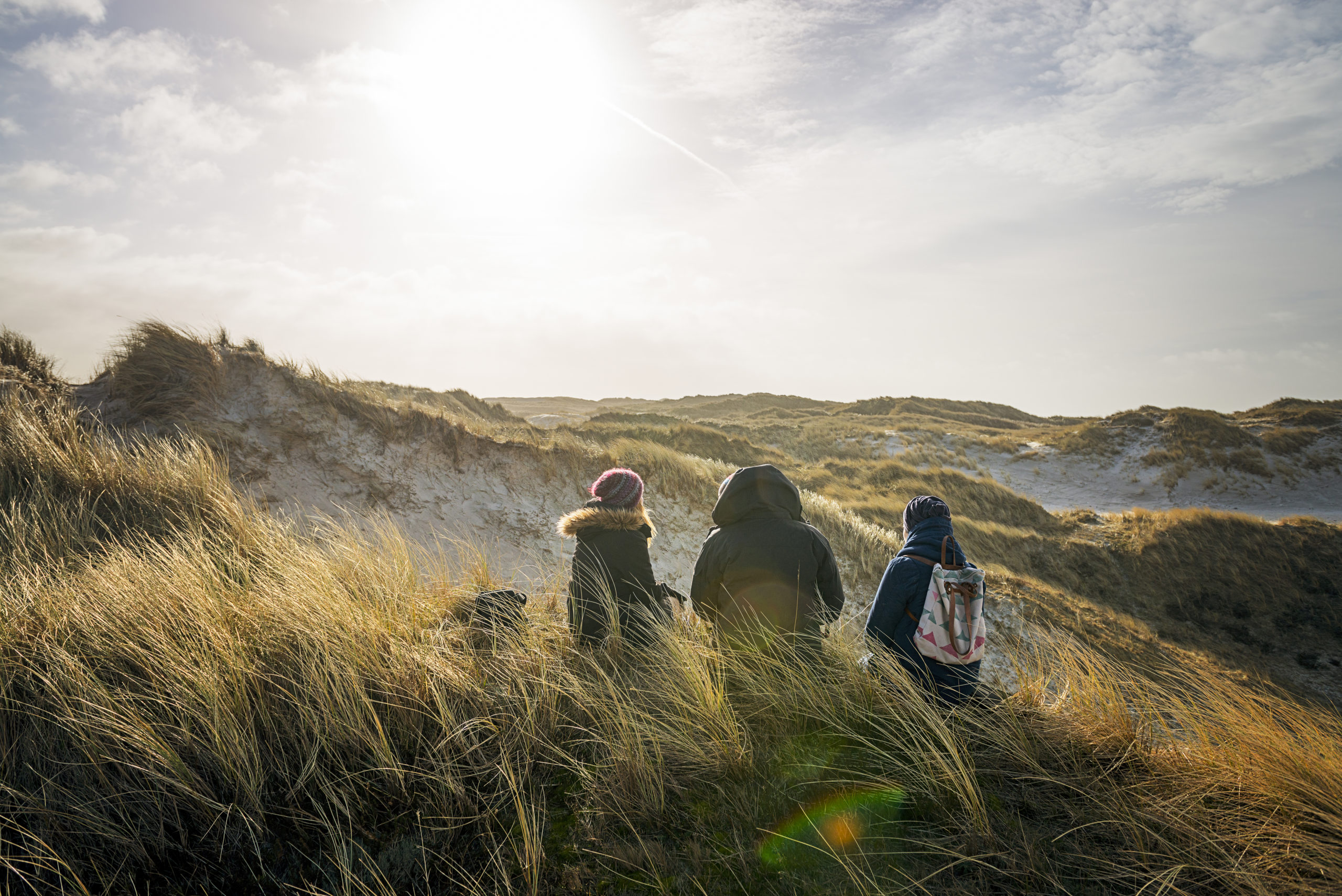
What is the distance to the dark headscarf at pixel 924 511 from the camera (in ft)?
12.1

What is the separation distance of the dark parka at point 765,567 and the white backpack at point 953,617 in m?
0.80

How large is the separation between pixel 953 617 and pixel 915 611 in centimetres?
24

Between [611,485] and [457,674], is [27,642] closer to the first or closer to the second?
[457,674]

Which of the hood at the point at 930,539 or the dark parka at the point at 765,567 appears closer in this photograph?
the hood at the point at 930,539

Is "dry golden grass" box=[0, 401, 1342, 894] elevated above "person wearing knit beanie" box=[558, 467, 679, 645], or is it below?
below

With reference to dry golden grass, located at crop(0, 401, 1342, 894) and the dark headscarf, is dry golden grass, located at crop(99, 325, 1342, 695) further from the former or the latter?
the dark headscarf

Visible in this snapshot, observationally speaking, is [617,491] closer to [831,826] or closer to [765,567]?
[765,567]

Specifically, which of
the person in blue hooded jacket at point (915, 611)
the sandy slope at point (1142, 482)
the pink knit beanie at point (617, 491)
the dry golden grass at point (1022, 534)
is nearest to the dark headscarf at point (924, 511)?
the person in blue hooded jacket at point (915, 611)

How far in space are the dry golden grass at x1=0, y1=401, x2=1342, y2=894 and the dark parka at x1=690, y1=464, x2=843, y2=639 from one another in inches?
12.6

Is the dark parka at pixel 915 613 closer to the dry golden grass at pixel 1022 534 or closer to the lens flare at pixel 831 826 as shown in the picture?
the lens flare at pixel 831 826

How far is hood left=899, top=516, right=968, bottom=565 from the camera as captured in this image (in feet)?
11.4

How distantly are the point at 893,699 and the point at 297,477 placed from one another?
9.78 meters

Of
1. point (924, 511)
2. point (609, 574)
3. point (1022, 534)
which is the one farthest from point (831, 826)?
point (1022, 534)

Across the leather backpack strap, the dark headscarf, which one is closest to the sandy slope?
the dark headscarf
